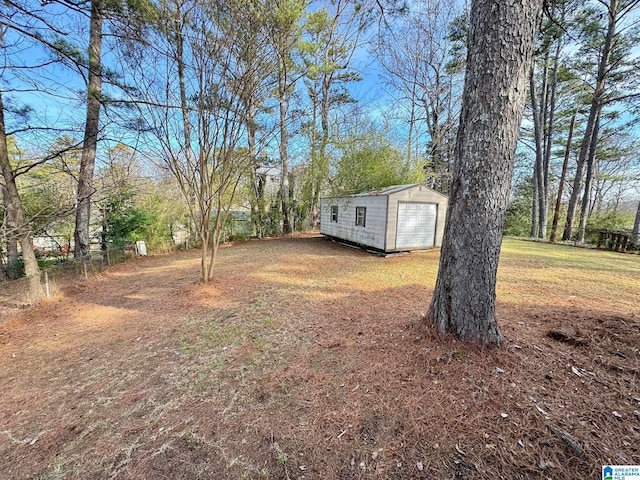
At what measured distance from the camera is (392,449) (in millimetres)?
1492

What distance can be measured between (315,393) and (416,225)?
6.89 metres

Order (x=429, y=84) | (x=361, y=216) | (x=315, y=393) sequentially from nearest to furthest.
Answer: (x=315, y=393), (x=361, y=216), (x=429, y=84)

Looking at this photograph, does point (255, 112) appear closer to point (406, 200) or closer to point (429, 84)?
point (406, 200)

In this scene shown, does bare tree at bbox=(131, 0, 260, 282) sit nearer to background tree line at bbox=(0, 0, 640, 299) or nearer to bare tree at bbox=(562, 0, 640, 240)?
background tree line at bbox=(0, 0, 640, 299)

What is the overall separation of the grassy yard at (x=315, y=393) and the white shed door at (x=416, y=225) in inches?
158

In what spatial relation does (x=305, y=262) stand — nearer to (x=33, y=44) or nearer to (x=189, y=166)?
(x=189, y=166)

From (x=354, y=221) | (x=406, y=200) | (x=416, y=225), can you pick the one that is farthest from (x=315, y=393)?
(x=354, y=221)

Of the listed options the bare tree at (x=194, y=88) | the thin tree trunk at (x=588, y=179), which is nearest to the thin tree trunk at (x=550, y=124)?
the thin tree trunk at (x=588, y=179)

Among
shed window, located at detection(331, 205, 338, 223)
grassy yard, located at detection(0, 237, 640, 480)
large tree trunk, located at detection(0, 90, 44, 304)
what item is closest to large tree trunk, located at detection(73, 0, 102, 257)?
large tree trunk, located at detection(0, 90, 44, 304)

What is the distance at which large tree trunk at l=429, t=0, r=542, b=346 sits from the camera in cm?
193

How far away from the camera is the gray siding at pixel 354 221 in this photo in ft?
25.0

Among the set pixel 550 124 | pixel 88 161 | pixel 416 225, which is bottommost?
pixel 416 225

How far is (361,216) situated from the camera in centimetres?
864

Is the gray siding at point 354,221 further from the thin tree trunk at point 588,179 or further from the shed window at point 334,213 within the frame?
the thin tree trunk at point 588,179
